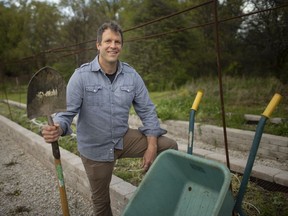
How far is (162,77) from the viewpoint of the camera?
14727 millimetres

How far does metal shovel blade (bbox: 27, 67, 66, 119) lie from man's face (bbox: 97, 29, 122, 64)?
1.35ft

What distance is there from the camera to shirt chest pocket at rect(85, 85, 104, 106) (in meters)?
2.36

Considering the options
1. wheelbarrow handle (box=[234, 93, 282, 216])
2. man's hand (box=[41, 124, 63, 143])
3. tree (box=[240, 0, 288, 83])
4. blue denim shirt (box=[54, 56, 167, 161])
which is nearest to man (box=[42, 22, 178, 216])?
blue denim shirt (box=[54, 56, 167, 161])

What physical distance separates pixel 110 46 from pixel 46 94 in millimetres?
637

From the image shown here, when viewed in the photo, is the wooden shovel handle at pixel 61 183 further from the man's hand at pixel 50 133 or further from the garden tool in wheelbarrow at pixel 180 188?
the garden tool in wheelbarrow at pixel 180 188

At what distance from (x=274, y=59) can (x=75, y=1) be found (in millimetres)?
16052

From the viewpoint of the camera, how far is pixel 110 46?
2.36m

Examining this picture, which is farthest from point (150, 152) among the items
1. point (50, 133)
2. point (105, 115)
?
point (50, 133)

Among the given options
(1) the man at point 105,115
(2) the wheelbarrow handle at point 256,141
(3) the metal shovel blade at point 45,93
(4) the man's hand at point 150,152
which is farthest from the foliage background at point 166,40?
(2) the wheelbarrow handle at point 256,141

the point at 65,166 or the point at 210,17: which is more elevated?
the point at 210,17

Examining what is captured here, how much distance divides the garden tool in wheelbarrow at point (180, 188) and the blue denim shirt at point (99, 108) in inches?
16.9

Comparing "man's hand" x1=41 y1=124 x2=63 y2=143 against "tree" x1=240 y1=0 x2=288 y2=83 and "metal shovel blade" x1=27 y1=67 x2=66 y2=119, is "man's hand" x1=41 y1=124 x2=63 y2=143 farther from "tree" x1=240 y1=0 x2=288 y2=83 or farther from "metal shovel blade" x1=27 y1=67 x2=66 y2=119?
"tree" x1=240 y1=0 x2=288 y2=83

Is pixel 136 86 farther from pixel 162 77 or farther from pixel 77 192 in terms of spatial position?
pixel 162 77

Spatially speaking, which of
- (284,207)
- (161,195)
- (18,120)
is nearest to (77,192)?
(161,195)
